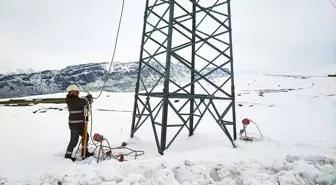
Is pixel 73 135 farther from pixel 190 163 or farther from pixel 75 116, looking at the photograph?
pixel 190 163

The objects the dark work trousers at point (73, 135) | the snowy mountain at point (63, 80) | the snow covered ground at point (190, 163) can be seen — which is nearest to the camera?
the snow covered ground at point (190, 163)

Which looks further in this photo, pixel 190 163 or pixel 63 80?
pixel 63 80

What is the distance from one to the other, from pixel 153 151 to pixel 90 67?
131 meters

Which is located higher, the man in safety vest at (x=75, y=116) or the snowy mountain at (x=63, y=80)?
the snowy mountain at (x=63, y=80)

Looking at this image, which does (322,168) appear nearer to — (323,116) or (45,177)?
(45,177)

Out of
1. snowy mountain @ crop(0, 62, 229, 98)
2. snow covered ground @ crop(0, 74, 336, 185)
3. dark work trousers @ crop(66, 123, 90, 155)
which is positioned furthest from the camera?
snowy mountain @ crop(0, 62, 229, 98)

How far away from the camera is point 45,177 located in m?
4.49

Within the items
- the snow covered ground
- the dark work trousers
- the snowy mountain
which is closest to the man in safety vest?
the dark work trousers

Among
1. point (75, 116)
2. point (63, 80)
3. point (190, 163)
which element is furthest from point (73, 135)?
point (63, 80)

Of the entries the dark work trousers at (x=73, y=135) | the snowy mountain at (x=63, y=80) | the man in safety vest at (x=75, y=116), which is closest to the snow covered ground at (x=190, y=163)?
the dark work trousers at (x=73, y=135)

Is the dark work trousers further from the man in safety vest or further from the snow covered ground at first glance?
the snow covered ground

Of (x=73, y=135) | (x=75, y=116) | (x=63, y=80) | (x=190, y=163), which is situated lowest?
(x=190, y=163)

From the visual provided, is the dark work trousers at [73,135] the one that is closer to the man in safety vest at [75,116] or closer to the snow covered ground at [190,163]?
the man in safety vest at [75,116]

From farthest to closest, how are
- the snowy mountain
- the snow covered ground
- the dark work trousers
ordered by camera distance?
the snowy mountain
the dark work trousers
the snow covered ground
